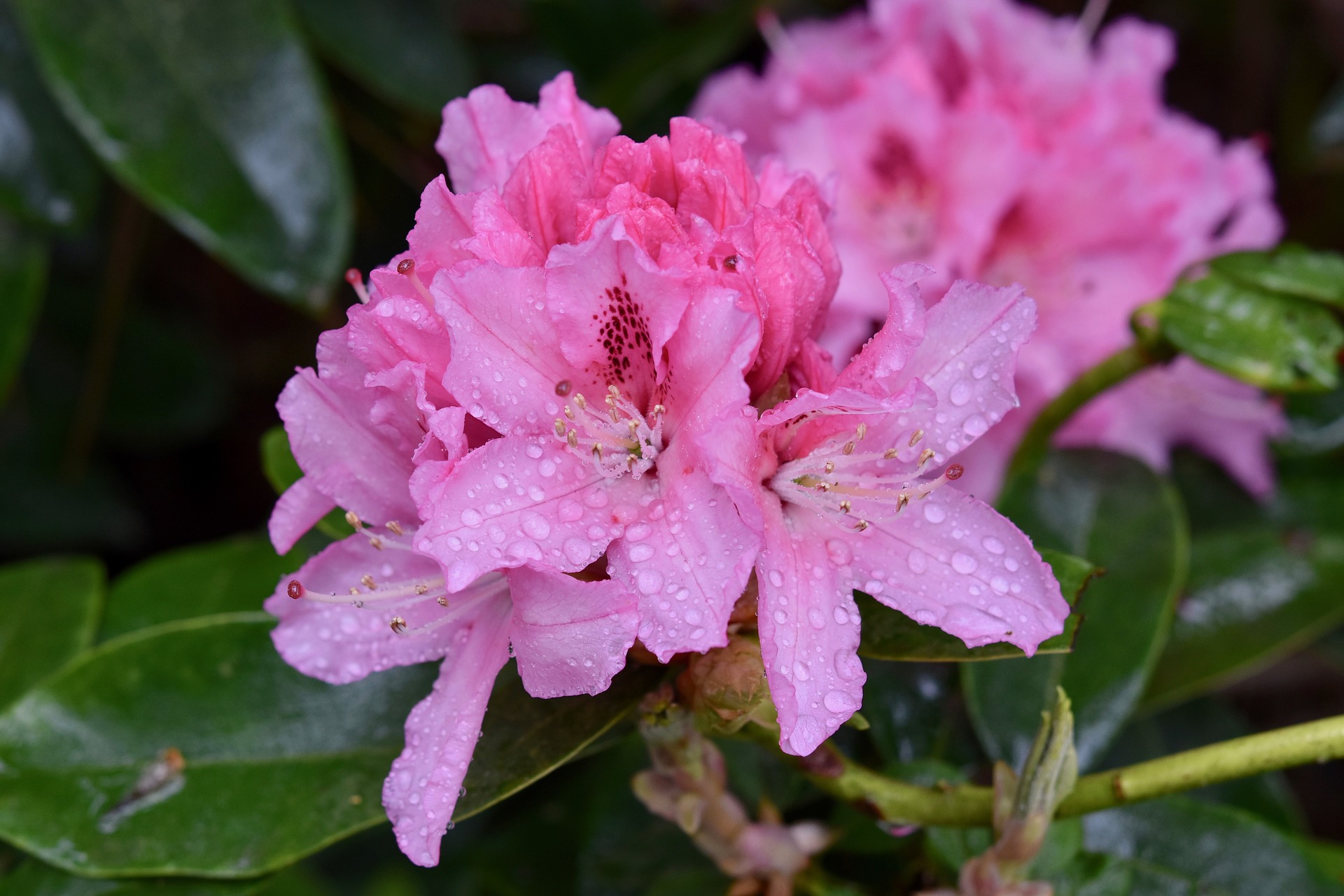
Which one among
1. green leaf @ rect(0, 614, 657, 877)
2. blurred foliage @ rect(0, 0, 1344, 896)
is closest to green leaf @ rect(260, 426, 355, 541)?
blurred foliage @ rect(0, 0, 1344, 896)

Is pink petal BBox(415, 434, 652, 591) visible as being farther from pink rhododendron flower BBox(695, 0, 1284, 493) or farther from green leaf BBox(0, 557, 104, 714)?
green leaf BBox(0, 557, 104, 714)

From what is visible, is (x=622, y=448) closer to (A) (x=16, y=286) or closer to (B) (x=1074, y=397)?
(B) (x=1074, y=397)

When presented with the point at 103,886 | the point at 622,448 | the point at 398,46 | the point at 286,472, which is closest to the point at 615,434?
the point at 622,448

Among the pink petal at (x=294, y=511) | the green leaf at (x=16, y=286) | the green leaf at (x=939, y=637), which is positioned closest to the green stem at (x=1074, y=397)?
the green leaf at (x=939, y=637)

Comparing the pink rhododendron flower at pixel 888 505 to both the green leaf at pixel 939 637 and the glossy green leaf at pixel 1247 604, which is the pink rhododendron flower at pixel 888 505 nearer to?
the green leaf at pixel 939 637

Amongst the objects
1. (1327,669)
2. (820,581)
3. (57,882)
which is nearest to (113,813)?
(57,882)
